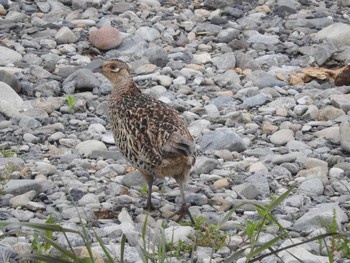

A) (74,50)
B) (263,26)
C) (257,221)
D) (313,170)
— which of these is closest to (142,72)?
(74,50)

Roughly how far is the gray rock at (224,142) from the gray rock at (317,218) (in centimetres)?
185

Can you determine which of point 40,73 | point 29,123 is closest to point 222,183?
point 29,123

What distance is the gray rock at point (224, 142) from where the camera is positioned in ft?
28.5

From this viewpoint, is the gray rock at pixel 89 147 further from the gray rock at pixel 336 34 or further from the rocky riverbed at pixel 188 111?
the gray rock at pixel 336 34

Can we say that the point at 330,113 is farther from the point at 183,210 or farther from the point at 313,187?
the point at 183,210

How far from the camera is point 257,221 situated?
6.79 meters

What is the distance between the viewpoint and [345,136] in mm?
8594

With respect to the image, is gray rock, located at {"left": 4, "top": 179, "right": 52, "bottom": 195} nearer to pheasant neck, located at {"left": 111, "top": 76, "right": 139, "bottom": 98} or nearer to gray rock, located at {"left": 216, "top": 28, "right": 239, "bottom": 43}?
pheasant neck, located at {"left": 111, "top": 76, "right": 139, "bottom": 98}

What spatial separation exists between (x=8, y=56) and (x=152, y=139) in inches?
189

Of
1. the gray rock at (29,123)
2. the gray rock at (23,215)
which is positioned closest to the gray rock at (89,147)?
the gray rock at (29,123)

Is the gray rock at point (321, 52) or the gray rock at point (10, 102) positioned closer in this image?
the gray rock at point (10, 102)

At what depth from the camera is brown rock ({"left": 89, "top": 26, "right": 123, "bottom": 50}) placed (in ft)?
39.0

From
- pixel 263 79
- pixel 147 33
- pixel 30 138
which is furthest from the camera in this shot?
pixel 147 33

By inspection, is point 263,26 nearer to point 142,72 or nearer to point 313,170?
point 142,72
